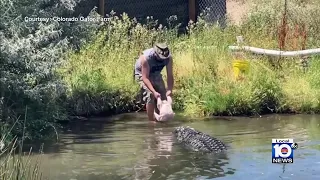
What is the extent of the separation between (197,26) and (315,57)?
297cm

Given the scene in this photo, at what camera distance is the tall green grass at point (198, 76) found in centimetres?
1247

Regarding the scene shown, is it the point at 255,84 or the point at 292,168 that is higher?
the point at 255,84

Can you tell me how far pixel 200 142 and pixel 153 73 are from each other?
6.11ft

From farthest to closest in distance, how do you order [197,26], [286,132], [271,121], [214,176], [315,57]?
[197,26] < [315,57] < [271,121] < [286,132] < [214,176]

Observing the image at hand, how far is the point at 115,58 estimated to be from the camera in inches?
544

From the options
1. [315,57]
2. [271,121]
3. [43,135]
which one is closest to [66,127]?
[43,135]

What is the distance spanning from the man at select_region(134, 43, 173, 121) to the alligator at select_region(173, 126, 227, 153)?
83 centimetres

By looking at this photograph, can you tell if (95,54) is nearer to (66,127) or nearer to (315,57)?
(66,127)

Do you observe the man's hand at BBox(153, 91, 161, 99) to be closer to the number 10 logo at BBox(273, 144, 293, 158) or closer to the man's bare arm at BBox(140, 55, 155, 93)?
the man's bare arm at BBox(140, 55, 155, 93)

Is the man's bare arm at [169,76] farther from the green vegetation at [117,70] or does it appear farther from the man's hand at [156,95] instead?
the green vegetation at [117,70]

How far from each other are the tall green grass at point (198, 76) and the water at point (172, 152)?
41 centimetres

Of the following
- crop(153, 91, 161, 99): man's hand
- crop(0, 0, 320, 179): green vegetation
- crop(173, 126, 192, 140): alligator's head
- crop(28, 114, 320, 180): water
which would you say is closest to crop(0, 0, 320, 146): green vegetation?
crop(0, 0, 320, 179): green vegetation

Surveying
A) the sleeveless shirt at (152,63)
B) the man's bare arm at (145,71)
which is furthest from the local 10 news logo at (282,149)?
the sleeveless shirt at (152,63)

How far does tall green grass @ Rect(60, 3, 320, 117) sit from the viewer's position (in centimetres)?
1247
